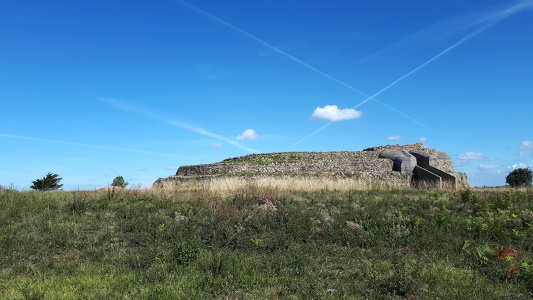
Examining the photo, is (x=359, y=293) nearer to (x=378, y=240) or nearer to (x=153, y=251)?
(x=378, y=240)

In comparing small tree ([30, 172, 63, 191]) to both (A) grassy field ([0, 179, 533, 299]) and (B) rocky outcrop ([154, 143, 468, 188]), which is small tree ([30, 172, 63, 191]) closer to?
(B) rocky outcrop ([154, 143, 468, 188])

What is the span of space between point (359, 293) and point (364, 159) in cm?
2884

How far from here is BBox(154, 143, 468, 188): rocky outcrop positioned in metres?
28.8

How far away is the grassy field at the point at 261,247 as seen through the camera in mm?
6266

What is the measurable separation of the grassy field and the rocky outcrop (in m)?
12.9

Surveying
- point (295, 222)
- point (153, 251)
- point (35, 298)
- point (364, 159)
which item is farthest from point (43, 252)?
point (364, 159)

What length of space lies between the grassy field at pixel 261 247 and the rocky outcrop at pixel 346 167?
42.3 ft

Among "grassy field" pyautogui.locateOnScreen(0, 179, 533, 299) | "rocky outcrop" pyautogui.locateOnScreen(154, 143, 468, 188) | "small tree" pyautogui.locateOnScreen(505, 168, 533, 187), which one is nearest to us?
"grassy field" pyautogui.locateOnScreen(0, 179, 533, 299)

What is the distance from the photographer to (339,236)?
1018 cm

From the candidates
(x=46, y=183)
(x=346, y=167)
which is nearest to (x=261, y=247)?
(x=346, y=167)

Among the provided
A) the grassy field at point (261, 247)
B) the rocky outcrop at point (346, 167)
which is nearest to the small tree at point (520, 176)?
the rocky outcrop at point (346, 167)

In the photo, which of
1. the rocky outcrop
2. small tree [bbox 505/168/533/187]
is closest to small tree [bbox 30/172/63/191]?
the rocky outcrop

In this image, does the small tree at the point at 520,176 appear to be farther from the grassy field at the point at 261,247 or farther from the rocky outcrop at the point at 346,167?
the grassy field at the point at 261,247

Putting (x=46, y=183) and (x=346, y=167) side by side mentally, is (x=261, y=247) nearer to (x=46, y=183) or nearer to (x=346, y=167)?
(x=346, y=167)
